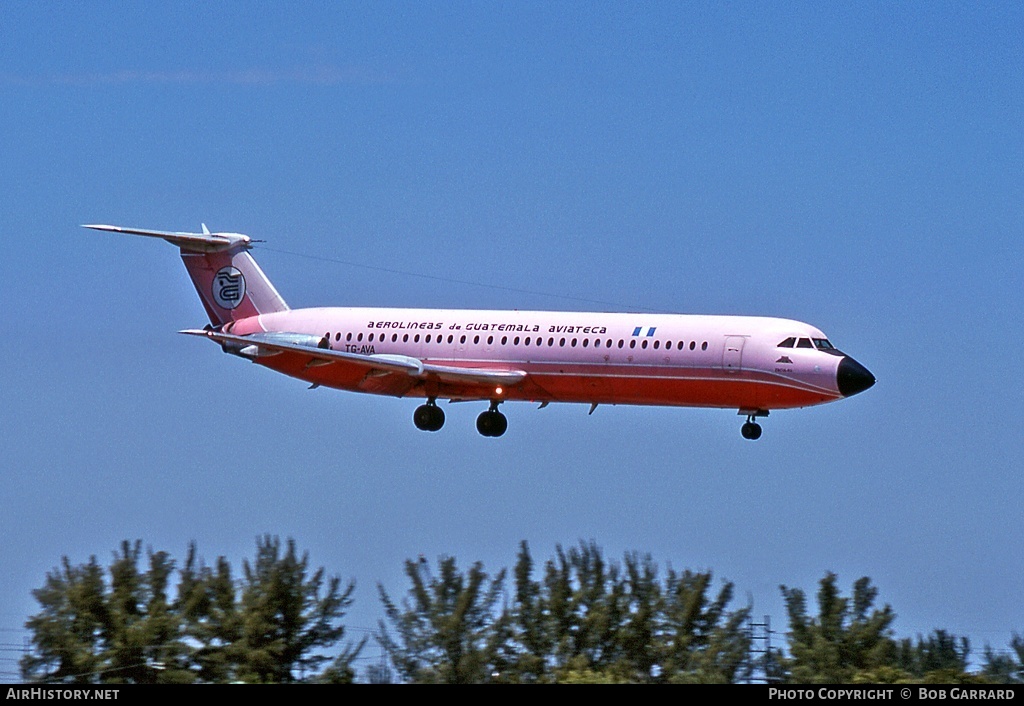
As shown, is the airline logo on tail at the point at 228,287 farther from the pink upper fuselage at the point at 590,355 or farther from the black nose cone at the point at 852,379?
the black nose cone at the point at 852,379

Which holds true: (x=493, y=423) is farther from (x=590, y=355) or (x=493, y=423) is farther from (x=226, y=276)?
(x=226, y=276)

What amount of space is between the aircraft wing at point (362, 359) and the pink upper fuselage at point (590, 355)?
1.08ft

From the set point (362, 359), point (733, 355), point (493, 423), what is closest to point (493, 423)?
point (493, 423)

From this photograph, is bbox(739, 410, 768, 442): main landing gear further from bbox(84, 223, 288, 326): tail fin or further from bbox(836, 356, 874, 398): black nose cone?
bbox(84, 223, 288, 326): tail fin

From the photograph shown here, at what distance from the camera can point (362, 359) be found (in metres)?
66.5

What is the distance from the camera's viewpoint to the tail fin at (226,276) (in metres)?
73.9

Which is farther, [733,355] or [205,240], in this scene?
[205,240]

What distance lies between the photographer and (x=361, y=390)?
228 feet

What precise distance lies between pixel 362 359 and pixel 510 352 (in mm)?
5283

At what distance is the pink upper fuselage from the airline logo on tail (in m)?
3.58

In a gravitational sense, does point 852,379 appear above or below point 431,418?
below
